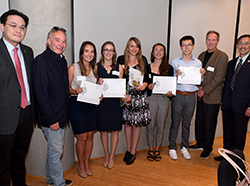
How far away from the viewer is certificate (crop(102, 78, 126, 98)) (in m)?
2.87

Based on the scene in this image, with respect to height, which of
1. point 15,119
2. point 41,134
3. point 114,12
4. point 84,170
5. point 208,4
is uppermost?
point 208,4

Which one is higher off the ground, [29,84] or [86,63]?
[86,63]

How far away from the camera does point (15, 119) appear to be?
2.10 m

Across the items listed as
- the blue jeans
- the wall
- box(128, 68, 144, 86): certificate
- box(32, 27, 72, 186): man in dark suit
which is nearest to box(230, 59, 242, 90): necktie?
the wall

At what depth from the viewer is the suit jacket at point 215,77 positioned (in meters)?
3.44

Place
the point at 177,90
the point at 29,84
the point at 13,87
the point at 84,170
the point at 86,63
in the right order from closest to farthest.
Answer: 1. the point at 13,87
2. the point at 29,84
3. the point at 86,63
4. the point at 84,170
5. the point at 177,90

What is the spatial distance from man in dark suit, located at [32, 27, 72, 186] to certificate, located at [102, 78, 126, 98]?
1.96 ft

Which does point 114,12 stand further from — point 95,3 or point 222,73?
point 222,73

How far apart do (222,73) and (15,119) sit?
316 cm

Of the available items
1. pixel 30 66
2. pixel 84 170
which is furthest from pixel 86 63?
pixel 84 170

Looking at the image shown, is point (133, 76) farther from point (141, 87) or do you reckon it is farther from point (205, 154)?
point (205, 154)

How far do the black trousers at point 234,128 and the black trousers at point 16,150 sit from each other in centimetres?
299

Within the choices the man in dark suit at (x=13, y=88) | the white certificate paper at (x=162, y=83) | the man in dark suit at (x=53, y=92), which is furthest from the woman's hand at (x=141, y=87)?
the man in dark suit at (x=13, y=88)

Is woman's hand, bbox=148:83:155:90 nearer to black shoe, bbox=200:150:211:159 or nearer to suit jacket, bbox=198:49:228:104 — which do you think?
suit jacket, bbox=198:49:228:104
